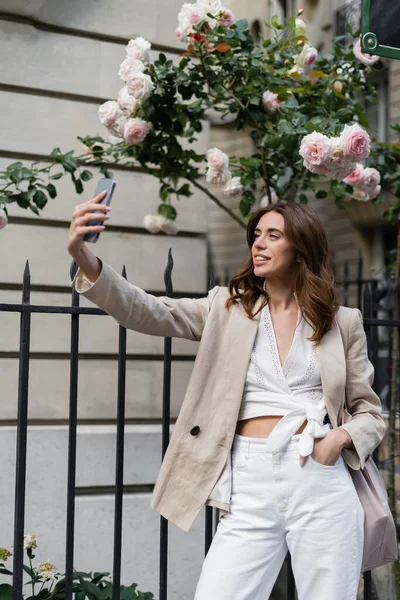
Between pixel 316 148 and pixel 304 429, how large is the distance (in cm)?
134

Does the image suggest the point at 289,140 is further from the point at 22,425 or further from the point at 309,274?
the point at 22,425

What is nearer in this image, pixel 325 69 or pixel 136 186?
pixel 325 69


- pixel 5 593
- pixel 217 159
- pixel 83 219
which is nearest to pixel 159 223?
pixel 217 159

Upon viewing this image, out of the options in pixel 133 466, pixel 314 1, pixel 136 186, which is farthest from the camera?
pixel 314 1

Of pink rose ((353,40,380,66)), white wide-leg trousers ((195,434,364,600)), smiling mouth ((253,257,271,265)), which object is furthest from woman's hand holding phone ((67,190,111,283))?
pink rose ((353,40,380,66))

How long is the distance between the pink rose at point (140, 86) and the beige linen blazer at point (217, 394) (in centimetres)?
184

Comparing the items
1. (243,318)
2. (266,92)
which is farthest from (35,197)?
(243,318)

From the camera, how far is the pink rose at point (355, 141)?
338 cm

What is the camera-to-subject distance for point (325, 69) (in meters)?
5.09

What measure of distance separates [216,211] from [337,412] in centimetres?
1179

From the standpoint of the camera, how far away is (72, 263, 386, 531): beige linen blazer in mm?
2709

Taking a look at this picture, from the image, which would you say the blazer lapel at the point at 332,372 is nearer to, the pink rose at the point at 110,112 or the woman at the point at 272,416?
the woman at the point at 272,416

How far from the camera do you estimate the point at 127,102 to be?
4398mm

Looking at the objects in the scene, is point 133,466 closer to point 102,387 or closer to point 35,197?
point 102,387
